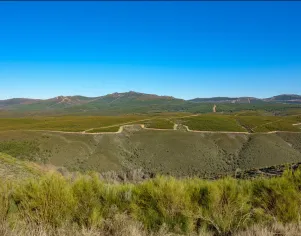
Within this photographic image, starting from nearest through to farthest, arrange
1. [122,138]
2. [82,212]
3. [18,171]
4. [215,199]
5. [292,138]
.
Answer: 1. [82,212]
2. [215,199]
3. [18,171]
4. [122,138]
5. [292,138]

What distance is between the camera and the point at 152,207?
8633mm

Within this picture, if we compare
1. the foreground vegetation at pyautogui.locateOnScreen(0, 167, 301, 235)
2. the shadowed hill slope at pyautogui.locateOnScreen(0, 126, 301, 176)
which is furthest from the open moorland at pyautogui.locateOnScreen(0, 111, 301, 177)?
the foreground vegetation at pyautogui.locateOnScreen(0, 167, 301, 235)

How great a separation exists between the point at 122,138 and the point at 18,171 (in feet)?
198

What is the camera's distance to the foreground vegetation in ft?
24.8

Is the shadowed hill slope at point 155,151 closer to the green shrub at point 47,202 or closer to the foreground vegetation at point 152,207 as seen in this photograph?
the foreground vegetation at point 152,207

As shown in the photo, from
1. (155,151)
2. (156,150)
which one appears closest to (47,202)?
(155,151)

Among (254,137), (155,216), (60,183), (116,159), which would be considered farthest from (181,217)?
(254,137)

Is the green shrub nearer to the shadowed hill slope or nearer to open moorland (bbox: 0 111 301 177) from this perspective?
open moorland (bbox: 0 111 301 177)

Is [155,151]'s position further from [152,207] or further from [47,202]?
[47,202]

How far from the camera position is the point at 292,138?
85.8 meters

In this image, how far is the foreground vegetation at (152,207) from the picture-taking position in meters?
7.57

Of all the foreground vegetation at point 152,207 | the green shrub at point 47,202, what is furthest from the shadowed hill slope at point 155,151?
the green shrub at point 47,202

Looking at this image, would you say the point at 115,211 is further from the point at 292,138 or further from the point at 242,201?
the point at 292,138

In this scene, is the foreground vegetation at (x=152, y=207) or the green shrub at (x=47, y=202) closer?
the foreground vegetation at (x=152, y=207)
